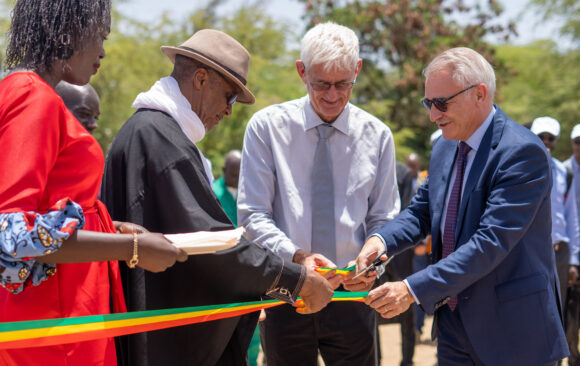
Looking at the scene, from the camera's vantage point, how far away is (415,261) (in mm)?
10117

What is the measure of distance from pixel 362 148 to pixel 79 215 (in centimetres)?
213

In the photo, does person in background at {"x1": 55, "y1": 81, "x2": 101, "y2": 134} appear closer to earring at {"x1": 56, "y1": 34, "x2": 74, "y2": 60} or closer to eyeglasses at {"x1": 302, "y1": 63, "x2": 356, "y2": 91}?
eyeglasses at {"x1": 302, "y1": 63, "x2": 356, "y2": 91}

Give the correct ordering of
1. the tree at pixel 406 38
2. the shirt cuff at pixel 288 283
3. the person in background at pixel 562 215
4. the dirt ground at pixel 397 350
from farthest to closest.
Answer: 1. the tree at pixel 406 38
2. the dirt ground at pixel 397 350
3. the person in background at pixel 562 215
4. the shirt cuff at pixel 288 283

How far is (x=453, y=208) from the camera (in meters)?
3.56

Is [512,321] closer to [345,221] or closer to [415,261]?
[345,221]

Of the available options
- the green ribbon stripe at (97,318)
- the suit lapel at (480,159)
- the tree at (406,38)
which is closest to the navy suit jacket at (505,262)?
the suit lapel at (480,159)

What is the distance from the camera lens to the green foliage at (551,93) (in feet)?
76.4

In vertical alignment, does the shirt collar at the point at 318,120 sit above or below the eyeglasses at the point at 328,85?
below

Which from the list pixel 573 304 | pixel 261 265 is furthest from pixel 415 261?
pixel 261 265

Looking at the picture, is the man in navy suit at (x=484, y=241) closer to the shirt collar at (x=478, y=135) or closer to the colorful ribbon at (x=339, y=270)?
the shirt collar at (x=478, y=135)

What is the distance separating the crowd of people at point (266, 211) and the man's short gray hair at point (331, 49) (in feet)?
0.04

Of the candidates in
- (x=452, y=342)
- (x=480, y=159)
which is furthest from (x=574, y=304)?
(x=480, y=159)

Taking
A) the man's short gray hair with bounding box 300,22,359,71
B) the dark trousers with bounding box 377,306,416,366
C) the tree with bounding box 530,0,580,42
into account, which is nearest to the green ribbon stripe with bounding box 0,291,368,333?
the man's short gray hair with bounding box 300,22,359,71

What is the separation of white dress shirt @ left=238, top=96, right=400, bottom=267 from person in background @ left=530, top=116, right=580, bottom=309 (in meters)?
3.94
